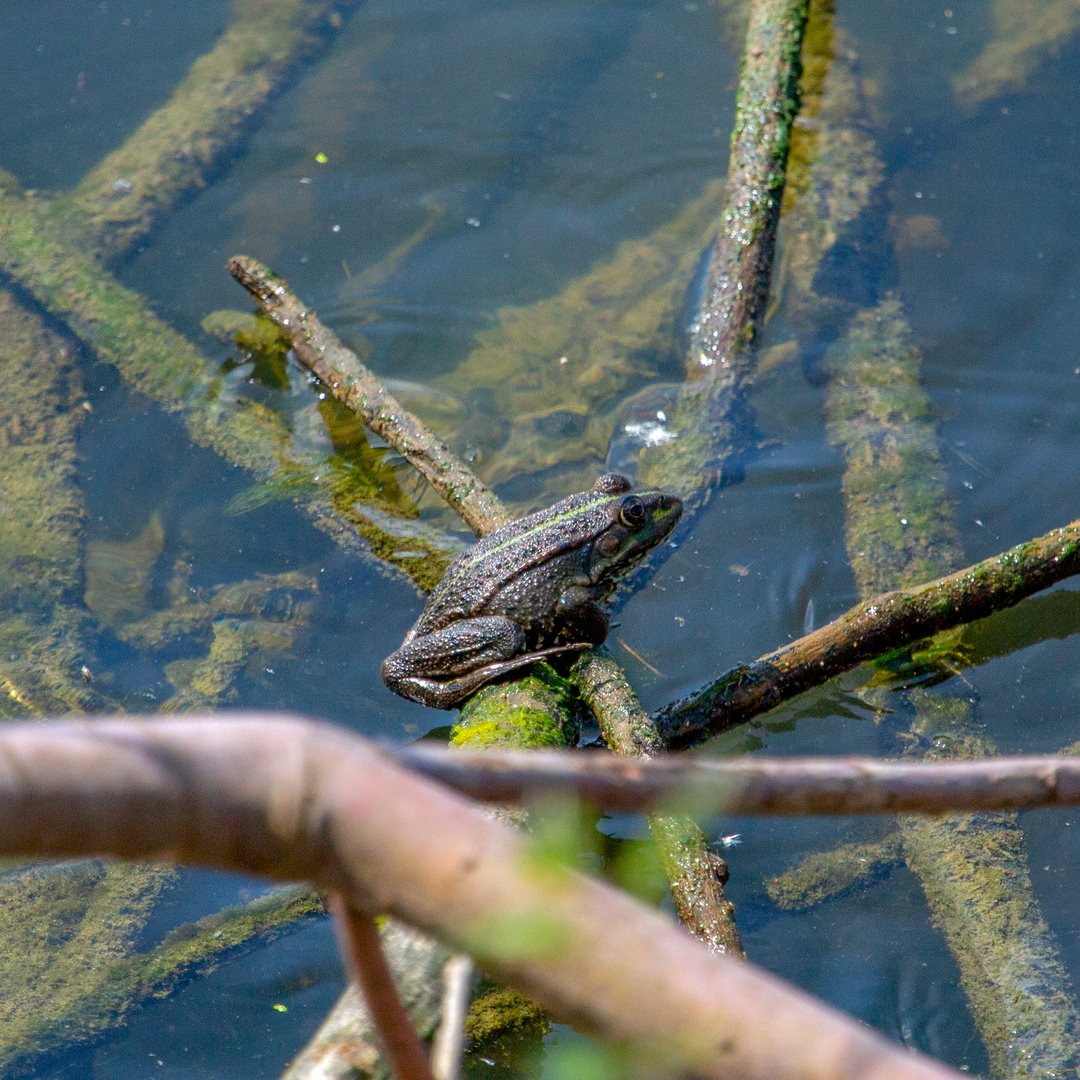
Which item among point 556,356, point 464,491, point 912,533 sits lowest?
point 912,533

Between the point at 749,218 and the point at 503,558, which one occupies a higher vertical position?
the point at 749,218

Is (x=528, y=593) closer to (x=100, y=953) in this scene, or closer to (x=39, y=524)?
(x=100, y=953)

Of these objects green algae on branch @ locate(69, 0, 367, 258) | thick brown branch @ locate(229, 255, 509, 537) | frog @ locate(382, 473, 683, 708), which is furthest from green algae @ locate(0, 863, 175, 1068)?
green algae on branch @ locate(69, 0, 367, 258)

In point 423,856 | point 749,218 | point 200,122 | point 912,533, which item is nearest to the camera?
point 423,856

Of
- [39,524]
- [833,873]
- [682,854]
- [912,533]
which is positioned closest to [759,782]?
[682,854]

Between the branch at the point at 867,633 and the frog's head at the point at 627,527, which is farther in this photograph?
the frog's head at the point at 627,527

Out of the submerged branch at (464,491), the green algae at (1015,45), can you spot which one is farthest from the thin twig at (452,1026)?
the green algae at (1015,45)

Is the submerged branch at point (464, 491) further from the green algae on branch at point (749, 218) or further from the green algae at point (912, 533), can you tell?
the green algae on branch at point (749, 218)
